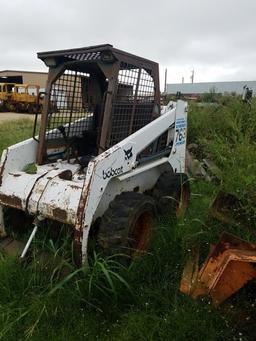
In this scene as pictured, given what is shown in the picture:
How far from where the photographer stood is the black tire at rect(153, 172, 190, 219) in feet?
14.5

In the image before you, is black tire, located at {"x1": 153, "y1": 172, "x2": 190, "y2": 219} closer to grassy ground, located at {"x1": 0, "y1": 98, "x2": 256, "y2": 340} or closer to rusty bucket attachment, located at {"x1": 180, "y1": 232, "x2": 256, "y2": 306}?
grassy ground, located at {"x1": 0, "y1": 98, "x2": 256, "y2": 340}

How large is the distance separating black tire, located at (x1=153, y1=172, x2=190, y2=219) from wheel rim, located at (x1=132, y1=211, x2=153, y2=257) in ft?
1.72

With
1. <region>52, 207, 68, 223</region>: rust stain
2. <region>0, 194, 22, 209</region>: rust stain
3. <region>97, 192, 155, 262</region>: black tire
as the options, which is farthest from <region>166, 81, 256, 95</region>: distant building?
<region>52, 207, 68, 223</region>: rust stain

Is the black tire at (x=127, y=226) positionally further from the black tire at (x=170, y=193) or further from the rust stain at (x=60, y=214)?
the black tire at (x=170, y=193)

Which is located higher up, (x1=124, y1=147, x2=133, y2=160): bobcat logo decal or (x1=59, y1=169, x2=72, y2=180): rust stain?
(x1=124, y1=147, x2=133, y2=160): bobcat logo decal

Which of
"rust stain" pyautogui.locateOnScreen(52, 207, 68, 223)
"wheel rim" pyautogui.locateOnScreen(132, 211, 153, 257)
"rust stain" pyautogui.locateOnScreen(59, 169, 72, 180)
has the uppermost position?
"rust stain" pyautogui.locateOnScreen(59, 169, 72, 180)

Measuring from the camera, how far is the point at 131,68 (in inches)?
161

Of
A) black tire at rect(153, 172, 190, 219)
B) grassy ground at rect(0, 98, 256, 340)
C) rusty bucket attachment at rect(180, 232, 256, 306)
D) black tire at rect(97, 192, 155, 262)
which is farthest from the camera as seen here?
black tire at rect(153, 172, 190, 219)

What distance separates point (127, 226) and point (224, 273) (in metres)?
0.99

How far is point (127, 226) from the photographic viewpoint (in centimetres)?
332

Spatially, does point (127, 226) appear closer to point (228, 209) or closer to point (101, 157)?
point (101, 157)

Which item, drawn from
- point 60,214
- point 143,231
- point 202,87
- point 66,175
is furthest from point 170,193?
point 202,87

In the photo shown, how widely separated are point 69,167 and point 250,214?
5.95 ft

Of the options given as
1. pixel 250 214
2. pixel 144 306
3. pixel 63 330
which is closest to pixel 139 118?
pixel 250 214
